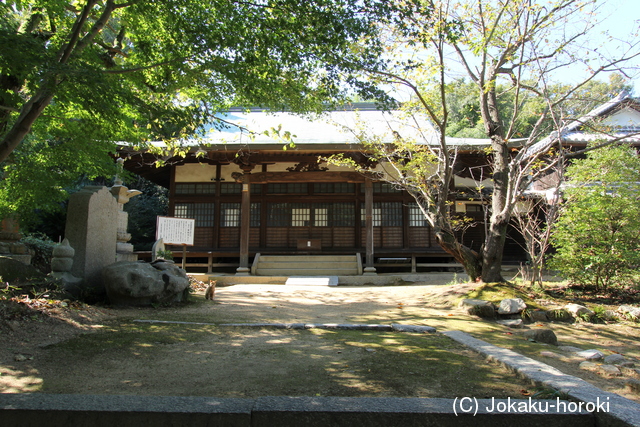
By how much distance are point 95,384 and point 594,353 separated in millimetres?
4713

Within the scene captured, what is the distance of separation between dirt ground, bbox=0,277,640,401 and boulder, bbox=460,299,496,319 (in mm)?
195

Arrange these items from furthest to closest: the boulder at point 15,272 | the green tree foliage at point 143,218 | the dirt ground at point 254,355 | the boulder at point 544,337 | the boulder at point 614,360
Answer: the green tree foliage at point 143,218 → the boulder at point 15,272 → the boulder at point 544,337 → the boulder at point 614,360 → the dirt ground at point 254,355

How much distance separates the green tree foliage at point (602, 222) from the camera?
7.07 m

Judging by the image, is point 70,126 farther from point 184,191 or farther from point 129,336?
point 184,191

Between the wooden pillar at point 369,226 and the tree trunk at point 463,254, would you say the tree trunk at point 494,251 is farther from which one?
the wooden pillar at point 369,226

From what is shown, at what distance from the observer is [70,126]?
6941 millimetres

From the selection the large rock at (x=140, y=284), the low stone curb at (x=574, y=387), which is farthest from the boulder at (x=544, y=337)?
the large rock at (x=140, y=284)

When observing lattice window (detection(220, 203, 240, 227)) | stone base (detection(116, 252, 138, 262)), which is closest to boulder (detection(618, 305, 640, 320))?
stone base (detection(116, 252, 138, 262))

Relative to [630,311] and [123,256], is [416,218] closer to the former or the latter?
[630,311]

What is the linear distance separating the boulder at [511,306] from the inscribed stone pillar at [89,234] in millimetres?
6454

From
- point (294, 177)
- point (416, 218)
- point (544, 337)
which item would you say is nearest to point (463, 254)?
point (544, 337)

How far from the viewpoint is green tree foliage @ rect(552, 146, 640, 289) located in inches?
278

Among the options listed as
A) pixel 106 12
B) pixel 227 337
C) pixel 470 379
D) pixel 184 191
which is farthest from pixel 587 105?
pixel 184 191

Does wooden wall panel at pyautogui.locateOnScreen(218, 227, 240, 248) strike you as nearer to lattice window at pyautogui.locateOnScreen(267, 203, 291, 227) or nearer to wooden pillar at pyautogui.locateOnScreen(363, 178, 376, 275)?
lattice window at pyautogui.locateOnScreen(267, 203, 291, 227)
